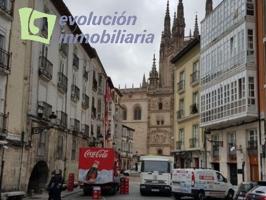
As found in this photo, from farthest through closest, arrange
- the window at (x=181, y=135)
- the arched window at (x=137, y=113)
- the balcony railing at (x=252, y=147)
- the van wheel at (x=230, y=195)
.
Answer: the arched window at (x=137, y=113), the window at (x=181, y=135), the balcony railing at (x=252, y=147), the van wheel at (x=230, y=195)

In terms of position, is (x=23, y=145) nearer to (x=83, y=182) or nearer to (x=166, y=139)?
(x=83, y=182)

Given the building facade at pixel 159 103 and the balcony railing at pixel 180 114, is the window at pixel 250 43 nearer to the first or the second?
the balcony railing at pixel 180 114

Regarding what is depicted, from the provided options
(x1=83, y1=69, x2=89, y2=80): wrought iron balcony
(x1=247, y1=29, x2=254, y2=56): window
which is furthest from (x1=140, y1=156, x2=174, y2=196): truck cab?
(x1=83, y1=69, x2=89, y2=80): wrought iron balcony

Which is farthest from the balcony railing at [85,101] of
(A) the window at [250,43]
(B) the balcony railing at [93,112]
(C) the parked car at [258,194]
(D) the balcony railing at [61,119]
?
(C) the parked car at [258,194]

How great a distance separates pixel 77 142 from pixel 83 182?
34.2 ft

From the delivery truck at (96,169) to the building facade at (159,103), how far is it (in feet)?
243

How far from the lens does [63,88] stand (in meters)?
33.3

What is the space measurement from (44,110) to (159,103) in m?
80.0

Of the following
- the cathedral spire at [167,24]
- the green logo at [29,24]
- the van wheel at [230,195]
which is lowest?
the van wheel at [230,195]

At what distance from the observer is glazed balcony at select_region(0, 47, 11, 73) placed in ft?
71.8

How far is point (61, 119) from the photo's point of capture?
109 feet

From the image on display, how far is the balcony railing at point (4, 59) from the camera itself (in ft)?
71.8

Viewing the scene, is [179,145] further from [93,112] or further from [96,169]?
[96,169]

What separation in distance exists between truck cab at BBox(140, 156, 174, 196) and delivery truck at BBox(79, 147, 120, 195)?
216 centimetres
